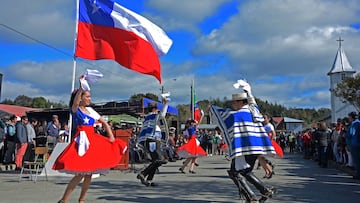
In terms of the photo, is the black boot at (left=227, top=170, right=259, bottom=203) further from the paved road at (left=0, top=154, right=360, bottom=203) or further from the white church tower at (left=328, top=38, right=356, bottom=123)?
the white church tower at (left=328, top=38, right=356, bottom=123)

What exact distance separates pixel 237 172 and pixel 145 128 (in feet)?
14.1

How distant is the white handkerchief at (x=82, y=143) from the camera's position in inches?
268

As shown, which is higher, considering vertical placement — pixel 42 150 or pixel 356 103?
pixel 356 103

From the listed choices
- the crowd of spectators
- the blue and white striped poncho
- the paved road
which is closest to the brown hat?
the blue and white striped poncho

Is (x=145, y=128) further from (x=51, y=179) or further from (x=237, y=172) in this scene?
(x=237, y=172)

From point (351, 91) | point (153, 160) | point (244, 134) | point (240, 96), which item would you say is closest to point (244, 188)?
point (244, 134)

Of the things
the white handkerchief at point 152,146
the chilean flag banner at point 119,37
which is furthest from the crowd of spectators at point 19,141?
the white handkerchief at point 152,146

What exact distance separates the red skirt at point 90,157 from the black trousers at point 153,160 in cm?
373

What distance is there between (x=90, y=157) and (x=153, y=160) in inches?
173

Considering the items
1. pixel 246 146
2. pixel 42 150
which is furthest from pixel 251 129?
pixel 42 150

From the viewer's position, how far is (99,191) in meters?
9.78

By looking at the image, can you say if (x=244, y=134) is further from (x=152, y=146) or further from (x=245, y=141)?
(x=152, y=146)

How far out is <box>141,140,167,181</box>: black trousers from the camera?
36.0 feet

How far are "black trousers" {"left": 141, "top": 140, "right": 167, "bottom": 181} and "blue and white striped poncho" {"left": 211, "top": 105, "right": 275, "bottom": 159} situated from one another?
139 inches
